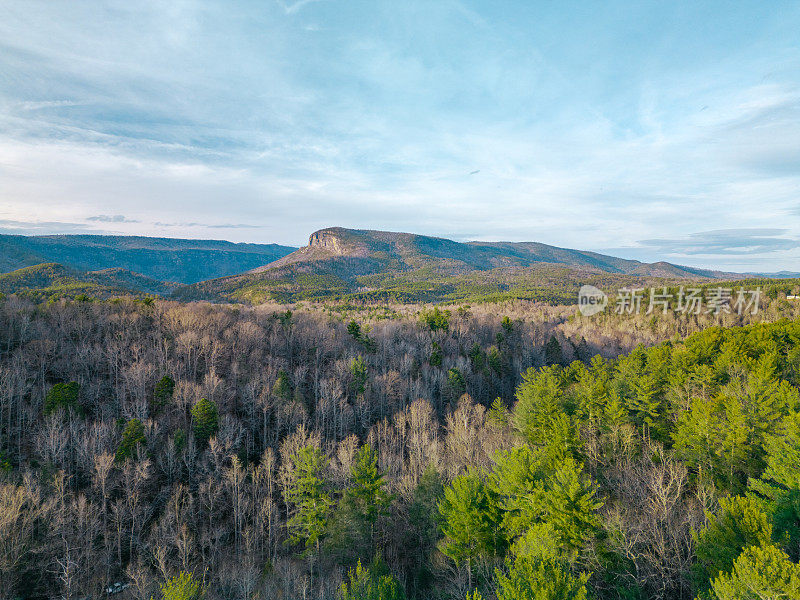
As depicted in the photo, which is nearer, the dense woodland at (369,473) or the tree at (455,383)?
the dense woodland at (369,473)

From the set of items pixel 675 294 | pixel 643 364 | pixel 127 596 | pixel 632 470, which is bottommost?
pixel 127 596

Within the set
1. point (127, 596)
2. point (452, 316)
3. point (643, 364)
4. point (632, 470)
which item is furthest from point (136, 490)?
point (452, 316)

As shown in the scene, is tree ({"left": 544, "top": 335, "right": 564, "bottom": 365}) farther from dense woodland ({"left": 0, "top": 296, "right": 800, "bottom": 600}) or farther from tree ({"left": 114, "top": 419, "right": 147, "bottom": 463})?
tree ({"left": 114, "top": 419, "right": 147, "bottom": 463})

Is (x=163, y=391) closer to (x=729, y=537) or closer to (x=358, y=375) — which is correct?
(x=358, y=375)

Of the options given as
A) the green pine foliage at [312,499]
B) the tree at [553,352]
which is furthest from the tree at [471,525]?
the tree at [553,352]

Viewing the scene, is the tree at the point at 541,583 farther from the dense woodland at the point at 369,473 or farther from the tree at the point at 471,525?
the tree at the point at 471,525

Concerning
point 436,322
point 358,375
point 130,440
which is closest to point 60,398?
point 130,440

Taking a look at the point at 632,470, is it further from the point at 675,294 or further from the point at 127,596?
the point at 675,294
